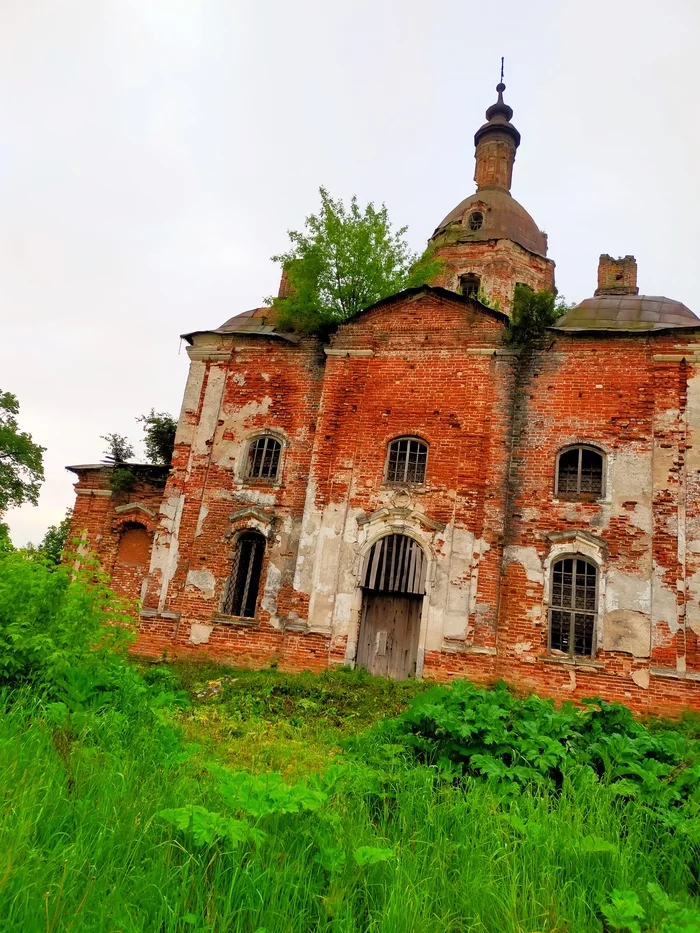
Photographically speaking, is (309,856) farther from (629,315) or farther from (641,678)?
(629,315)

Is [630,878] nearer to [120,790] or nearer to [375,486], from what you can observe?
[120,790]

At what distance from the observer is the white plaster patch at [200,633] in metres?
13.7

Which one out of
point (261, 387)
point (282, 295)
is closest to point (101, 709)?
point (261, 387)

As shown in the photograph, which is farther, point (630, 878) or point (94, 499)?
point (94, 499)

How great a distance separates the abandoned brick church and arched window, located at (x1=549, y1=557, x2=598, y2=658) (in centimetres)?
4

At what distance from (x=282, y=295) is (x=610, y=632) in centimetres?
1265

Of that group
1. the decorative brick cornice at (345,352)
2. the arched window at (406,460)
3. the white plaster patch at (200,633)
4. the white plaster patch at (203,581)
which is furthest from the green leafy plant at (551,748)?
the decorative brick cornice at (345,352)

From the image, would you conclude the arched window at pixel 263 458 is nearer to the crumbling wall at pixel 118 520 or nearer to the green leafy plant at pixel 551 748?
the crumbling wall at pixel 118 520

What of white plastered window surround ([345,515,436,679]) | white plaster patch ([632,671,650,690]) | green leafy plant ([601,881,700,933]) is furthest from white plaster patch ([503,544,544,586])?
green leafy plant ([601,881,700,933])

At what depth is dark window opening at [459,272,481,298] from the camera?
837 inches

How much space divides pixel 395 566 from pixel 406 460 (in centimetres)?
236

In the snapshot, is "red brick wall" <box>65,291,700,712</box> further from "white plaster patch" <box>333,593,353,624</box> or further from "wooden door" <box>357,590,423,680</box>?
"wooden door" <box>357,590,423,680</box>

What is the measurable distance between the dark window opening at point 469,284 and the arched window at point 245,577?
11927 millimetres

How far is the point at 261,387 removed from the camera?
51.1 ft
